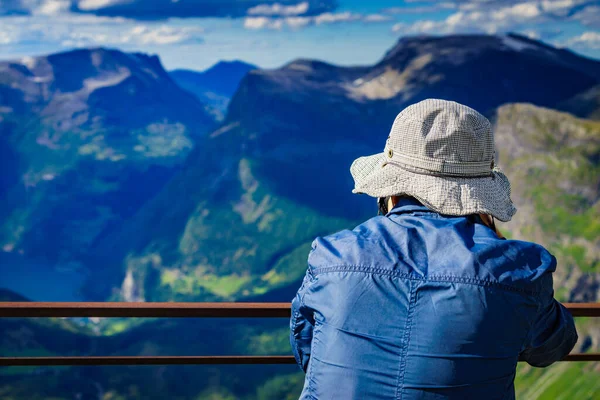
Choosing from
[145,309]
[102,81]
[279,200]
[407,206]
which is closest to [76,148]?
[102,81]

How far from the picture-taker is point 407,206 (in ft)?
5.17

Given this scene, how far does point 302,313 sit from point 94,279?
307 feet

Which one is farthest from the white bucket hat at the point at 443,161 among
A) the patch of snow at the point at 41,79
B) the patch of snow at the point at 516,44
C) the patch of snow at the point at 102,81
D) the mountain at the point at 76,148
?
the patch of snow at the point at 102,81

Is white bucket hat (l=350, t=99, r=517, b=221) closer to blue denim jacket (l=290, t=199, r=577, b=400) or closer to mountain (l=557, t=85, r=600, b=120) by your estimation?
blue denim jacket (l=290, t=199, r=577, b=400)

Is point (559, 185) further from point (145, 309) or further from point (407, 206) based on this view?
point (407, 206)

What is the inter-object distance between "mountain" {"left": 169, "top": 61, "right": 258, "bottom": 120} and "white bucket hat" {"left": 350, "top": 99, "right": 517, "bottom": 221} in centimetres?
12498

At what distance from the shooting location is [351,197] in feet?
289

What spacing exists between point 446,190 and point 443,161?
0.07 metres

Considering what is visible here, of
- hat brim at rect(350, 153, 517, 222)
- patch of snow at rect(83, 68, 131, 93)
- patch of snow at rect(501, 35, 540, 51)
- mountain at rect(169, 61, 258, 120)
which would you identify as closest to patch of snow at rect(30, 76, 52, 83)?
patch of snow at rect(83, 68, 131, 93)

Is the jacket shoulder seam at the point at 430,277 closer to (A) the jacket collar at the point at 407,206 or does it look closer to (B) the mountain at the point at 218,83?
(A) the jacket collar at the point at 407,206

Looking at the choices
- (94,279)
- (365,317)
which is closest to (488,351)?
(365,317)

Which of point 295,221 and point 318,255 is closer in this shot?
point 318,255

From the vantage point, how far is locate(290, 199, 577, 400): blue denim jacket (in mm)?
1374

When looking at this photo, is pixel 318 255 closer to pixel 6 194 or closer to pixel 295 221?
pixel 295 221
